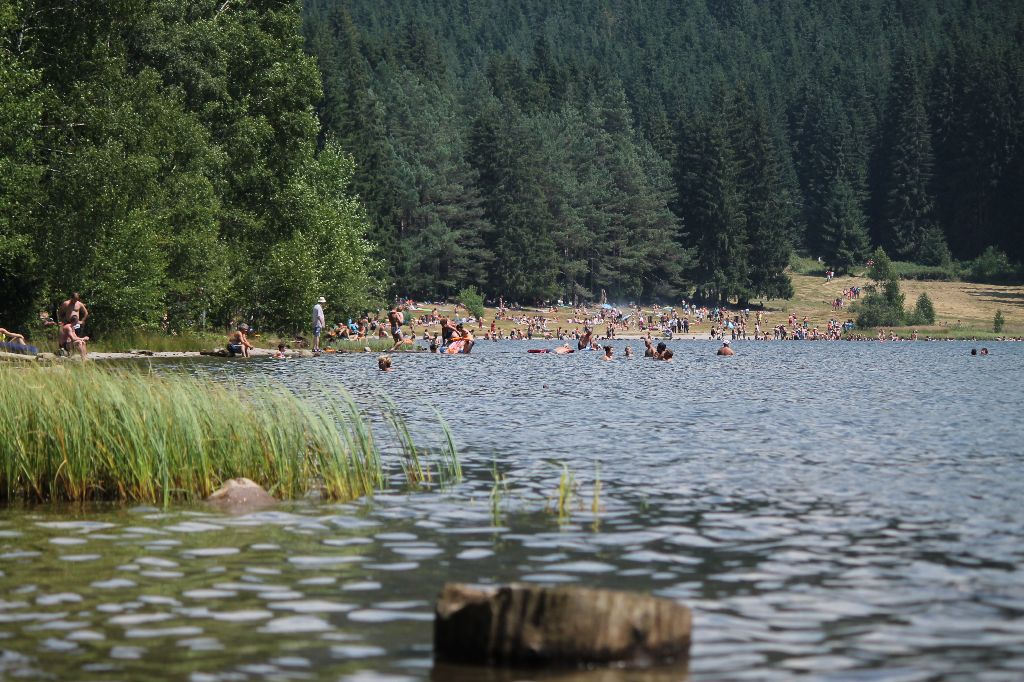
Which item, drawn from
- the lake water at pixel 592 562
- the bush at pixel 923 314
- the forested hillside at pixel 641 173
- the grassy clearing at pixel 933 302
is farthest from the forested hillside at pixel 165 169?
the bush at pixel 923 314

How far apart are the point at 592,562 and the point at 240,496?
5070mm

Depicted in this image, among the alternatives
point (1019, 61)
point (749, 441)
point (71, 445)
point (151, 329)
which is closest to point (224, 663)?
point (71, 445)

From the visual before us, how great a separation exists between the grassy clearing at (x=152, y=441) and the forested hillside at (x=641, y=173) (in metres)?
87.5

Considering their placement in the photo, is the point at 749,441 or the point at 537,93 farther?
the point at 537,93

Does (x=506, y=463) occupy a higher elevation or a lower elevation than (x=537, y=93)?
lower

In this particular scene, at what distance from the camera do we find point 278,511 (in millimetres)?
15367

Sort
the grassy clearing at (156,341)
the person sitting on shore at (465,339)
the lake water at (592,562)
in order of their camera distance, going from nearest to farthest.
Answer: the lake water at (592,562)
the grassy clearing at (156,341)
the person sitting on shore at (465,339)

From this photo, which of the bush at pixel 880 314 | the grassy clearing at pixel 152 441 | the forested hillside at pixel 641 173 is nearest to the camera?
the grassy clearing at pixel 152 441

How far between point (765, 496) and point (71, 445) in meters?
8.23

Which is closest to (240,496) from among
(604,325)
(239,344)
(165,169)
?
(239,344)

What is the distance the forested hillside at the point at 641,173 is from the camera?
119375mm

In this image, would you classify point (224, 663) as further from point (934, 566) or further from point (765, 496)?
point (765, 496)

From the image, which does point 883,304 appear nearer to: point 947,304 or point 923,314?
point 923,314

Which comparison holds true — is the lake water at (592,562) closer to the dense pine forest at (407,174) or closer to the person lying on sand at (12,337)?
the person lying on sand at (12,337)
